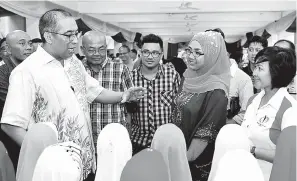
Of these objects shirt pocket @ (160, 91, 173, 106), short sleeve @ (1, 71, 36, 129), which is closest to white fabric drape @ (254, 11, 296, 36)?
shirt pocket @ (160, 91, 173, 106)

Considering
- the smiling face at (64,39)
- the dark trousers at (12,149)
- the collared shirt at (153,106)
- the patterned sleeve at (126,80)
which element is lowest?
the dark trousers at (12,149)

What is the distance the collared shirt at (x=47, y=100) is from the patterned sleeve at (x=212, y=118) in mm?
540

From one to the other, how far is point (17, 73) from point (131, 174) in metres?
0.99

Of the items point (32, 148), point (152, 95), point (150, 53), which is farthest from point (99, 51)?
point (32, 148)

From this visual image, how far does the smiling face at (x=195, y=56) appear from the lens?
1.79m

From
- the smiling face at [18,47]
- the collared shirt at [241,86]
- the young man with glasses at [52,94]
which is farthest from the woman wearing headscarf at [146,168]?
the smiling face at [18,47]

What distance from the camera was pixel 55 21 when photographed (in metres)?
1.66

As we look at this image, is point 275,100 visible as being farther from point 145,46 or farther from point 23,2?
point 23,2

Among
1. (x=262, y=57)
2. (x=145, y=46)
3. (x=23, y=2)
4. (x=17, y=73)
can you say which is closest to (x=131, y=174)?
(x=17, y=73)

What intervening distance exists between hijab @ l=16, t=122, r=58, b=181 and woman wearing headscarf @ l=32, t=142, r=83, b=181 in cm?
7

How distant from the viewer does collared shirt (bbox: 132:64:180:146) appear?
247 centimetres

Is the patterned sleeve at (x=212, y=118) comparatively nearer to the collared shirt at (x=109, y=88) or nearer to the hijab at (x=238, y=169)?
the hijab at (x=238, y=169)

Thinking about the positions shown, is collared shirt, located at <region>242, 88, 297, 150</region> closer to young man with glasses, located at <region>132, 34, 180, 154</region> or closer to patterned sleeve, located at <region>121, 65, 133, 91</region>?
young man with glasses, located at <region>132, 34, 180, 154</region>

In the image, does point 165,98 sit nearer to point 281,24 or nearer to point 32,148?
point 32,148
